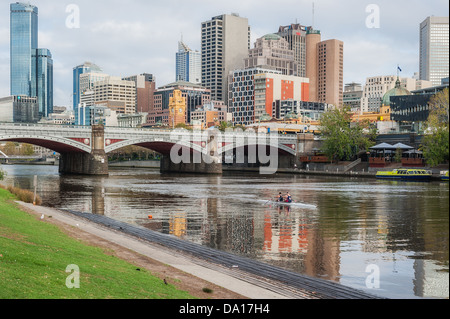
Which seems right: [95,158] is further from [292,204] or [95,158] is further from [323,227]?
[323,227]

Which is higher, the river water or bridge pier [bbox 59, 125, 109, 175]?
bridge pier [bbox 59, 125, 109, 175]

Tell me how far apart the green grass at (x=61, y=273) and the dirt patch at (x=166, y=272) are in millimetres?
539

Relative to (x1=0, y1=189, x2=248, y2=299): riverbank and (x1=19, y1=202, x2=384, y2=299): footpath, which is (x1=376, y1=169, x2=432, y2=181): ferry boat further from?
(x1=0, y1=189, x2=248, y2=299): riverbank

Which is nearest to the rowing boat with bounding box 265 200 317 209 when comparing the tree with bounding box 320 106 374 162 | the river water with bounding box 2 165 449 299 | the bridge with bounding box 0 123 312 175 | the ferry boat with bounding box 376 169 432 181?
the river water with bounding box 2 165 449 299

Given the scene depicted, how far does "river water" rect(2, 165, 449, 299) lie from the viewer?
73.9 feet

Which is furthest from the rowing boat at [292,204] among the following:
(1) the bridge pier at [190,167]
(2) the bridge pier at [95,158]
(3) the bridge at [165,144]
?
(1) the bridge pier at [190,167]

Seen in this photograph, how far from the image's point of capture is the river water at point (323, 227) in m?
22.5

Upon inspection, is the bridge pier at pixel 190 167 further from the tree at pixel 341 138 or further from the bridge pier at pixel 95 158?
the tree at pixel 341 138

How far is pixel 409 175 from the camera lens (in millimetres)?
93312

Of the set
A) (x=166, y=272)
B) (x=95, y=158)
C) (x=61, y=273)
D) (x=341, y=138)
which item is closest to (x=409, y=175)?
(x=341, y=138)

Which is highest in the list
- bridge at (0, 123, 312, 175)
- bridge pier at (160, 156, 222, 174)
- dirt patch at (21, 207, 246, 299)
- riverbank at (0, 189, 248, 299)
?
bridge at (0, 123, 312, 175)

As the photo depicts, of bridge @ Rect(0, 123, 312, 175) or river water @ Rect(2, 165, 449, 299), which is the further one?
bridge @ Rect(0, 123, 312, 175)

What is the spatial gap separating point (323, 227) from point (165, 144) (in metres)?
84.6

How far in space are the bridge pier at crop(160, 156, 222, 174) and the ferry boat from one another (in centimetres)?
3963
